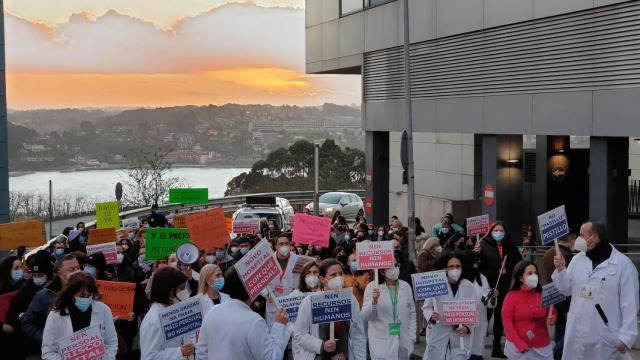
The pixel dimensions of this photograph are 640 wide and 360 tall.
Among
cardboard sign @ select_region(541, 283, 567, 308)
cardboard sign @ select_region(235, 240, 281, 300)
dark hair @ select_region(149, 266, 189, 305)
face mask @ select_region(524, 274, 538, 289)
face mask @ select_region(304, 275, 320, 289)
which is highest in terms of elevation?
cardboard sign @ select_region(235, 240, 281, 300)

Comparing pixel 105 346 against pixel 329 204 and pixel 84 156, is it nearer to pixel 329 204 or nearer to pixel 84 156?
pixel 329 204

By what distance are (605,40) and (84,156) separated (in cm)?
8754

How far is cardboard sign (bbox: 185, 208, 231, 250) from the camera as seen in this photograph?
1597cm

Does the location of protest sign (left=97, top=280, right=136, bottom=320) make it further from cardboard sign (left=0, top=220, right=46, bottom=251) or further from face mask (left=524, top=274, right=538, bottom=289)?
cardboard sign (left=0, top=220, right=46, bottom=251)

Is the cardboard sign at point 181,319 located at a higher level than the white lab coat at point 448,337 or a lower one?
higher

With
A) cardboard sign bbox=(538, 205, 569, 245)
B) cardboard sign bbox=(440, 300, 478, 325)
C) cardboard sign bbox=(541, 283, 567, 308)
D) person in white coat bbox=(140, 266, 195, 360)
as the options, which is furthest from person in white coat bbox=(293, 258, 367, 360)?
cardboard sign bbox=(538, 205, 569, 245)

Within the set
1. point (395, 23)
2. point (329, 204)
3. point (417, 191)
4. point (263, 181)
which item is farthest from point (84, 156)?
point (395, 23)

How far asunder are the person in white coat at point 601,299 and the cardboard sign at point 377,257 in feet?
6.45

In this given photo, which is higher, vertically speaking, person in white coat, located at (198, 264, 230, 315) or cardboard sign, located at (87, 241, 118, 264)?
person in white coat, located at (198, 264, 230, 315)

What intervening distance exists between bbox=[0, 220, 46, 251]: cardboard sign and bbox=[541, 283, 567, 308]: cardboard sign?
11.1 m

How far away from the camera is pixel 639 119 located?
16.2 m

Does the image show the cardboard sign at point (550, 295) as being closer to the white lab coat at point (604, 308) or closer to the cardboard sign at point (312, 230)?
the white lab coat at point (604, 308)

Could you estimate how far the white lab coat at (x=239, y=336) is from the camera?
19.9ft

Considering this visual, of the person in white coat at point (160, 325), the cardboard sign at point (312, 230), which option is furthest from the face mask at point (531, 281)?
the cardboard sign at point (312, 230)
